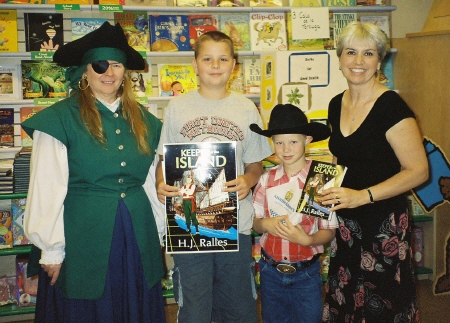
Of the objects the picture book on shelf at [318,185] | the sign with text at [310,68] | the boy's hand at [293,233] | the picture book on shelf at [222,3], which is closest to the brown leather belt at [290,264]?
the boy's hand at [293,233]

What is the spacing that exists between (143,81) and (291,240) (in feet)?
7.48

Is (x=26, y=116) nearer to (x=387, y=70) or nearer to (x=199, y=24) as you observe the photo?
(x=199, y=24)

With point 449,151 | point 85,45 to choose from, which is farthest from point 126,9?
point 449,151

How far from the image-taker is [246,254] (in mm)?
2141

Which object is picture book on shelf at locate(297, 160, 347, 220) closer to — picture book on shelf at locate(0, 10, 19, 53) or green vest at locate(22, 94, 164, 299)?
green vest at locate(22, 94, 164, 299)

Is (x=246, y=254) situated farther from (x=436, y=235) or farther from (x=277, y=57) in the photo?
(x=436, y=235)

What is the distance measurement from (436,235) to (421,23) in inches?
81.9

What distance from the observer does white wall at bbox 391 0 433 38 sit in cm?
432

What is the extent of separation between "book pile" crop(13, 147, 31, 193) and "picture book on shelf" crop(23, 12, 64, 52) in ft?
2.99

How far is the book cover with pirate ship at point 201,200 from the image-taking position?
1965mm

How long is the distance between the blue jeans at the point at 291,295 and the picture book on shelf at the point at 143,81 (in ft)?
7.09

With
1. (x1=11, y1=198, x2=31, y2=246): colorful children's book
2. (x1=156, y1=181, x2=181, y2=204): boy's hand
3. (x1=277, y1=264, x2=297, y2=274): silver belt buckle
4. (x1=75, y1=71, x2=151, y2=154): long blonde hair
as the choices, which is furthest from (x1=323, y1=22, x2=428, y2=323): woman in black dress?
(x1=11, y1=198, x2=31, y2=246): colorful children's book

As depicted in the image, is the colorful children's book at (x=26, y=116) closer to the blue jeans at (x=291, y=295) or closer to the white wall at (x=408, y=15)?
the blue jeans at (x=291, y=295)

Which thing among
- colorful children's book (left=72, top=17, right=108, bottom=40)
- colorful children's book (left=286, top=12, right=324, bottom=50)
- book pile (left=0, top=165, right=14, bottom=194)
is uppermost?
colorful children's book (left=72, top=17, right=108, bottom=40)
